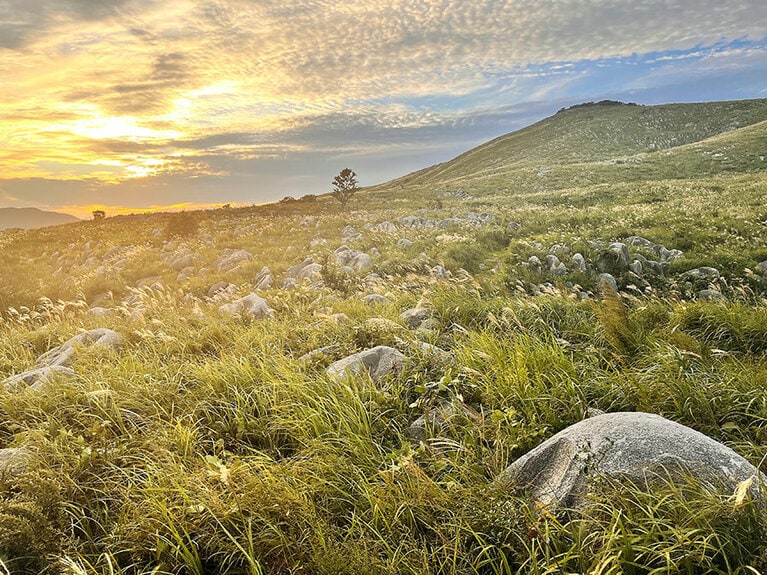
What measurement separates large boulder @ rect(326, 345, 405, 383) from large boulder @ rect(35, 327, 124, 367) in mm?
4607

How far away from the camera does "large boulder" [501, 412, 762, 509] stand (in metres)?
2.74

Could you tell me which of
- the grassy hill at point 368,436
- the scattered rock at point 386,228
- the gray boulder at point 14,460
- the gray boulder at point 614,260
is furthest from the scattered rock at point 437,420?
the scattered rock at point 386,228

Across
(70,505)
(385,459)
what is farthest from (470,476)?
(70,505)

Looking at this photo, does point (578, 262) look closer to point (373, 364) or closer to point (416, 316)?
point (416, 316)

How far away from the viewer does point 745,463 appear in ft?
9.07

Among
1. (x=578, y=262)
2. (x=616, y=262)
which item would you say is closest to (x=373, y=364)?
(x=578, y=262)

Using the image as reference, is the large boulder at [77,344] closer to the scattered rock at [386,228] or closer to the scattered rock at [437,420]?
the scattered rock at [437,420]

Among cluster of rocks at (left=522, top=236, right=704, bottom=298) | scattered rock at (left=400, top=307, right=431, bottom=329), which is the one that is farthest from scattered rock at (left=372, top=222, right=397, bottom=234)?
scattered rock at (left=400, top=307, right=431, bottom=329)

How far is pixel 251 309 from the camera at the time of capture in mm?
9352

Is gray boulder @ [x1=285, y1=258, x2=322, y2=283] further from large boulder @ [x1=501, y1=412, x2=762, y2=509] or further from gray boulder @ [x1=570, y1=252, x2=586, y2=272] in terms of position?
large boulder @ [x1=501, y1=412, x2=762, y2=509]

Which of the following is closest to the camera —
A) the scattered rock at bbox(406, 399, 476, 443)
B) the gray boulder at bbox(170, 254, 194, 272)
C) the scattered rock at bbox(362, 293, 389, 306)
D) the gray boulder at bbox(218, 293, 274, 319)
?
the scattered rock at bbox(406, 399, 476, 443)

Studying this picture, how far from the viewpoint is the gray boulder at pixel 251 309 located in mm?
9070

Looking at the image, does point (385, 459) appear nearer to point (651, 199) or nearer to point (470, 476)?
point (470, 476)

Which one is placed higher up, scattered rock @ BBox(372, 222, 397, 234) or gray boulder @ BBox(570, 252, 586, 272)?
scattered rock @ BBox(372, 222, 397, 234)
